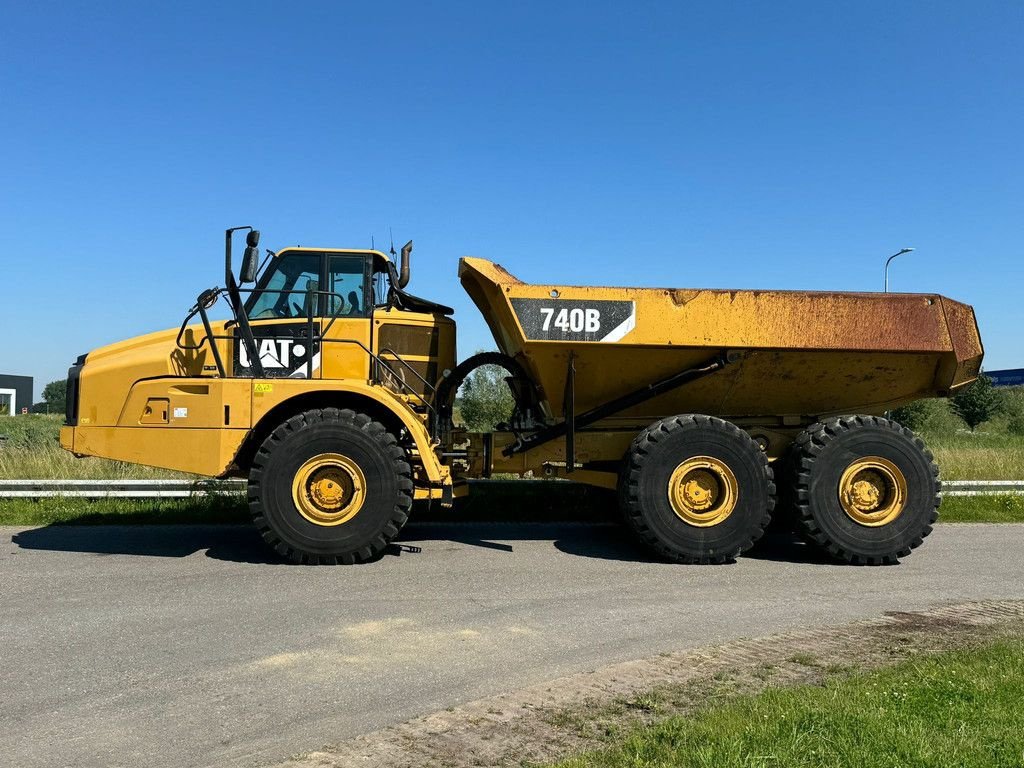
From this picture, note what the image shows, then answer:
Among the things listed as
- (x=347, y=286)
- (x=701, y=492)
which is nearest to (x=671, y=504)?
(x=701, y=492)

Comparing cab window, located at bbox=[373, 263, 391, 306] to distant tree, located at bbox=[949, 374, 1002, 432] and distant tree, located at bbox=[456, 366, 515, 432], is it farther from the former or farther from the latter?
distant tree, located at bbox=[949, 374, 1002, 432]

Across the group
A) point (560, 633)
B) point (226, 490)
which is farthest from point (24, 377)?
point (560, 633)

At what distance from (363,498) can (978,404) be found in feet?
142

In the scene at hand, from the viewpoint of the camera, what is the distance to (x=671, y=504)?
24.4 ft

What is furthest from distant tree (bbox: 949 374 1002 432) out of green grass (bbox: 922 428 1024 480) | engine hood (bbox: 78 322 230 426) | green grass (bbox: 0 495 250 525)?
engine hood (bbox: 78 322 230 426)

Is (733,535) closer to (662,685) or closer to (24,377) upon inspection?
(662,685)

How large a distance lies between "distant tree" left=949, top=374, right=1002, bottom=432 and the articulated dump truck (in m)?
38.5

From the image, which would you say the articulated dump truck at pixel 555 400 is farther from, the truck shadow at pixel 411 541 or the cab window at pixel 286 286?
the truck shadow at pixel 411 541

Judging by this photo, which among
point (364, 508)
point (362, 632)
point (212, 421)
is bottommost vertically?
point (362, 632)

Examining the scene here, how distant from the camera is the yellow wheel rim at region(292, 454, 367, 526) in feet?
23.5

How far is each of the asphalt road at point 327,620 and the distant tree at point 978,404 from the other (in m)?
37.8

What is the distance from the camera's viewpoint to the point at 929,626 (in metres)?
5.34

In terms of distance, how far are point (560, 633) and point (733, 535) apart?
2848 millimetres

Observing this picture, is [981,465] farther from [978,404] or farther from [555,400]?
[978,404]
